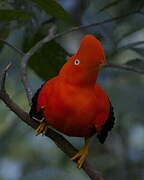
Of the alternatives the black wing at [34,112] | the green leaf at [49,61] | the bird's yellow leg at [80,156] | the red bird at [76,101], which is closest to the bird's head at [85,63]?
the red bird at [76,101]

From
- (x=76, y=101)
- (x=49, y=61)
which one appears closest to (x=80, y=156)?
(x=76, y=101)

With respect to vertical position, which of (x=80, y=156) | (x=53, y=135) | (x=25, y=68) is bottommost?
(x=80, y=156)

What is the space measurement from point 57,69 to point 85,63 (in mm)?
547

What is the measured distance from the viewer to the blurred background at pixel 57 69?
2197 millimetres

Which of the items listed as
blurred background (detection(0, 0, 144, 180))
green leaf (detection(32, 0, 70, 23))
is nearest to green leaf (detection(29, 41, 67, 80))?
blurred background (detection(0, 0, 144, 180))

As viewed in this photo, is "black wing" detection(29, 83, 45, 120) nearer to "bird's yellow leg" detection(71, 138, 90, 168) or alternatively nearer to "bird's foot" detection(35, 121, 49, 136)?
"bird's foot" detection(35, 121, 49, 136)

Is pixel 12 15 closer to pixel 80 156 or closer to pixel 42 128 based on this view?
pixel 42 128

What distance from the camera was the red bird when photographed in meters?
1.71

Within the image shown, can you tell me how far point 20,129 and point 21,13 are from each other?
1.27 metres

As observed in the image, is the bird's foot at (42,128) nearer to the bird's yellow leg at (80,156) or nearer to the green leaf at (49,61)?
the bird's yellow leg at (80,156)

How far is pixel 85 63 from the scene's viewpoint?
1684 millimetres

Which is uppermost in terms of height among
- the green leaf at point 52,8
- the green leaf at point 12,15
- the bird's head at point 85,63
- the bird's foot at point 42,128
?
the green leaf at point 12,15

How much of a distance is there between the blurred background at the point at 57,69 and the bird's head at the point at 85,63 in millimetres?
211

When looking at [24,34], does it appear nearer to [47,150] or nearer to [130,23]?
[130,23]
